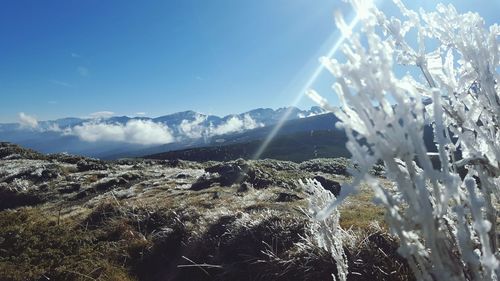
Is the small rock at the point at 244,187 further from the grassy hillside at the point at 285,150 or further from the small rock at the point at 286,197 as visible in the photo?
the grassy hillside at the point at 285,150

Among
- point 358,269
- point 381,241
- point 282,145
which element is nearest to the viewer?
point 358,269

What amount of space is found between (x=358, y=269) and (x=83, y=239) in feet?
26.2

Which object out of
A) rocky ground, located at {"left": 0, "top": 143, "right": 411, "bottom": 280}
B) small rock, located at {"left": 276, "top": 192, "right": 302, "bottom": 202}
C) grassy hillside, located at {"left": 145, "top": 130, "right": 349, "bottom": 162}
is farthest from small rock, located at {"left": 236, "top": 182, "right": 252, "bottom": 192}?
grassy hillside, located at {"left": 145, "top": 130, "right": 349, "bottom": 162}

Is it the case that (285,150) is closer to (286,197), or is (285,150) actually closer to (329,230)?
(286,197)

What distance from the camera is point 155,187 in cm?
2144

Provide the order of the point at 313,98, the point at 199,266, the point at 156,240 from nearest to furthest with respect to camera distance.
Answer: the point at 313,98 < the point at 199,266 < the point at 156,240

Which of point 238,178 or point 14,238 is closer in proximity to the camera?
point 14,238

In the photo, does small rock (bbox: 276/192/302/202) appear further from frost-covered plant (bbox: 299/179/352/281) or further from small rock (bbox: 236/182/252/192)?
frost-covered plant (bbox: 299/179/352/281)

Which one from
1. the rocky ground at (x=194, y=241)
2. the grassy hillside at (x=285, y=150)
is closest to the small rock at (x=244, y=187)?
the rocky ground at (x=194, y=241)

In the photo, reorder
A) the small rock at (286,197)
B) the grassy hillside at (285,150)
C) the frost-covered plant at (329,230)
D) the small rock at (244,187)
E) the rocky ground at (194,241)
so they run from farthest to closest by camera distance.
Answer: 1. the grassy hillside at (285,150)
2. the small rock at (244,187)
3. the small rock at (286,197)
4. the rocky ground at (194,241)
5. the frost-covered plant at (329,230)

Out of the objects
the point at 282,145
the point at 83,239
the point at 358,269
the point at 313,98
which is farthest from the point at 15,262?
the point at 282,145

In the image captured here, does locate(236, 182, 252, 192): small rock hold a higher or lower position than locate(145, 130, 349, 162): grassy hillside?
higher

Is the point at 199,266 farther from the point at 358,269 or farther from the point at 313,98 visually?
the point at 313,98

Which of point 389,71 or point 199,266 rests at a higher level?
point 389,71
